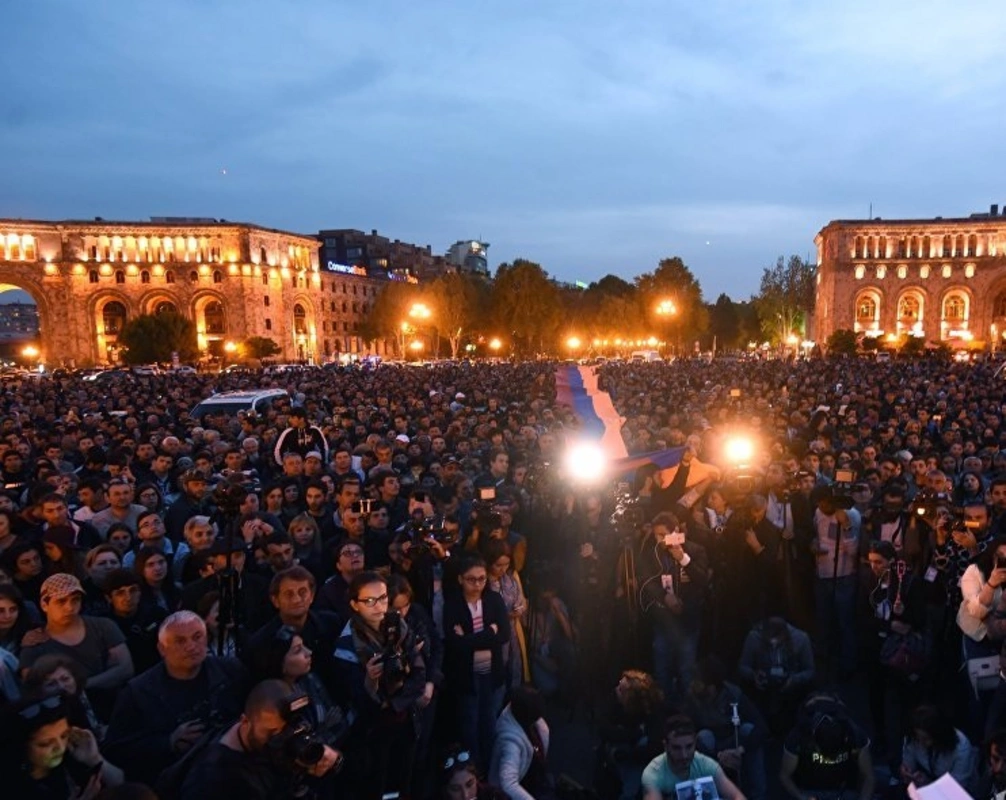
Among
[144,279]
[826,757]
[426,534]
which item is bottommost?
[826,757]

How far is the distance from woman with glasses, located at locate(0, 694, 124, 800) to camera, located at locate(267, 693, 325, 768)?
1.81 ft

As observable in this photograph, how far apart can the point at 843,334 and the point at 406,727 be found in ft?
163

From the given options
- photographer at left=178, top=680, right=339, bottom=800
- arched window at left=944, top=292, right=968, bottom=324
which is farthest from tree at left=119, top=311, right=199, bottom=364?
arched window at left=944, top=292, right=968, bottom=324

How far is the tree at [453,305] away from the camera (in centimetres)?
6769

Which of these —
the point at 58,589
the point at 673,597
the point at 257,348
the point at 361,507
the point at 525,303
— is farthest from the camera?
the point at 257,348

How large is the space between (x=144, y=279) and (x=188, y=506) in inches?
3045

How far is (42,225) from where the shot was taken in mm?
74062

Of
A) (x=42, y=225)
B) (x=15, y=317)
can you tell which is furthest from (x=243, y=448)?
(x=15, y=317)

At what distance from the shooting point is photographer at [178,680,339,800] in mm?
2721

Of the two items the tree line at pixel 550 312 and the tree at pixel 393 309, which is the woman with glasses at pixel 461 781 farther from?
the tree at pixel 393 309

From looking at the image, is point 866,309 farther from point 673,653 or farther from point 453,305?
point 673,653

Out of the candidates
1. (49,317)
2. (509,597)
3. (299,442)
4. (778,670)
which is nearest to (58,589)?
(509,597)

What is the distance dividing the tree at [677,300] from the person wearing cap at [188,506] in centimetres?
6116

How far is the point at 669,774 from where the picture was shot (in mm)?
3961
